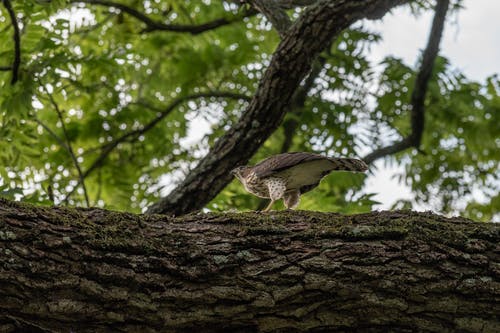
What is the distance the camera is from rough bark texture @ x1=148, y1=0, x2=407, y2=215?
6.57 metres

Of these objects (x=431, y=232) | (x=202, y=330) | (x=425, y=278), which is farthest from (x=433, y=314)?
(x=202, y=330)

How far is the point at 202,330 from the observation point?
4012 millimetres

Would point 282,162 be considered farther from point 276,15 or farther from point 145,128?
point 145,128

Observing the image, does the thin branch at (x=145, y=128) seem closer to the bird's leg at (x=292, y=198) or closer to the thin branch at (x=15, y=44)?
the thin branch at (x=15, y=44)

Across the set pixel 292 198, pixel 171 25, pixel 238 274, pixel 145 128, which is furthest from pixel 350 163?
pixel 145 128

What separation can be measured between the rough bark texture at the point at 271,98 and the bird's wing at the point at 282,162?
2.56 ft

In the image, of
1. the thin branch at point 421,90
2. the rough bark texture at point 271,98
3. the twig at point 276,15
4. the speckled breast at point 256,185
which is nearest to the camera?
the speckled breast at point 256,185

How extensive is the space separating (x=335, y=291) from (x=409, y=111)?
273 inches

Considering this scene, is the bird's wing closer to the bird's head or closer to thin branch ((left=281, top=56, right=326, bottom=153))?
the bird's head

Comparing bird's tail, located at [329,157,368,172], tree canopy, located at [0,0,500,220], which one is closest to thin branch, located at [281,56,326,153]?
tree canopy, located at [0,0,500,220]

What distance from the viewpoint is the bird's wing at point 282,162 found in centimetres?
567

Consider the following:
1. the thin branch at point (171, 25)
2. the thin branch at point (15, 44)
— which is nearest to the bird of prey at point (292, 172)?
the thin branch at point (15, 44)

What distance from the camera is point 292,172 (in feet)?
19.3

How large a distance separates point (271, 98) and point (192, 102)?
390cm
